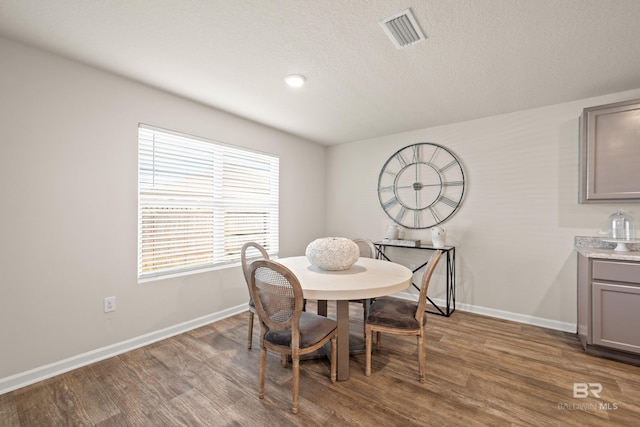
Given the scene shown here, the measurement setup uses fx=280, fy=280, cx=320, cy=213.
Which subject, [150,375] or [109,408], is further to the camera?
[150,375]

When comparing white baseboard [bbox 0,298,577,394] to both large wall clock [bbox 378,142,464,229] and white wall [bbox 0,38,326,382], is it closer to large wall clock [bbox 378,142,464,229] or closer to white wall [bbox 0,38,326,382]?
white wall [bbox 0,38,326,382]

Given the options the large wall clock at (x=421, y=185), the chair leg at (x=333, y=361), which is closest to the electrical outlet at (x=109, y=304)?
the chair leg at (x=333, y=361)

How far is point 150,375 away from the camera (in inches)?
81.2

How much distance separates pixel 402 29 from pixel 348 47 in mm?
373

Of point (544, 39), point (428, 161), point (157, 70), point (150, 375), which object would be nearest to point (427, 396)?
point (150, 375)

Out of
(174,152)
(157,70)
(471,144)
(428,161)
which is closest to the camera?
(157,70)

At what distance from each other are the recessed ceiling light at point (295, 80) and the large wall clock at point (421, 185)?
6.62 feet

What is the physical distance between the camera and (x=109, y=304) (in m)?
2.34

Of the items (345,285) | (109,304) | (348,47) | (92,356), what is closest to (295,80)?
(348,47)

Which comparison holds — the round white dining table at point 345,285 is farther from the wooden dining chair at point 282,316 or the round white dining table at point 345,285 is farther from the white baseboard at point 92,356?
the white baseboard at point 92,356

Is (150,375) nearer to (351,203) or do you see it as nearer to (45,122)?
(45,122)

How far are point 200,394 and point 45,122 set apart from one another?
2219 millimetres
